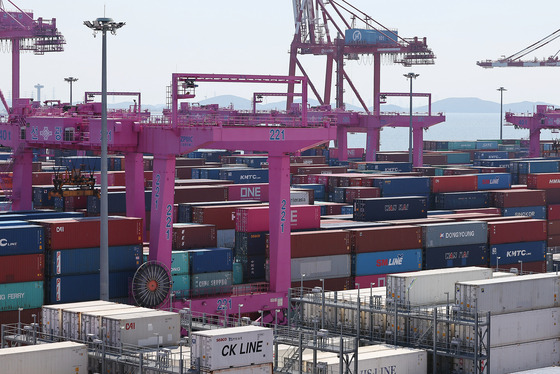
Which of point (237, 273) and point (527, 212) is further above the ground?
point (527, 212)

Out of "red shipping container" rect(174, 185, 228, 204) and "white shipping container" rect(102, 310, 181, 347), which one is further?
"red shipping container" rect(174, 185, 228, 204)

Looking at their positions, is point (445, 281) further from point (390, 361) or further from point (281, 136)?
point (281, 136)

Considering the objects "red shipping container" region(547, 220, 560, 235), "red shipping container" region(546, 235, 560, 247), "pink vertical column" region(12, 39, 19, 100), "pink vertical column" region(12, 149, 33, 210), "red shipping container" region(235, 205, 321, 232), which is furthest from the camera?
"pink vertical column" region(12, 39, 19, 100)

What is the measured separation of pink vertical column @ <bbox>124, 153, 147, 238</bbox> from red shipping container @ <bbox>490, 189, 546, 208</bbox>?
3155 cm

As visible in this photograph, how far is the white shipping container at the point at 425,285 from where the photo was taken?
1720 inches

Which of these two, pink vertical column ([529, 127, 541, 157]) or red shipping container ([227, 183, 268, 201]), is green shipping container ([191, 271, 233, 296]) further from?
pink vertical column ([529, 127, 541, 157])

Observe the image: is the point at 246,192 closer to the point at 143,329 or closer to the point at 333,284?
the point at 333,284

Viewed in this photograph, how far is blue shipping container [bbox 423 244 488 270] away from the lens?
194 ft

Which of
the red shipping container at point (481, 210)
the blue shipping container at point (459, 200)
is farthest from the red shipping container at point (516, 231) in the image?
the blue shipping container at point (459, 200)

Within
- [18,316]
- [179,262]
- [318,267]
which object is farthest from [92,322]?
[318,267]

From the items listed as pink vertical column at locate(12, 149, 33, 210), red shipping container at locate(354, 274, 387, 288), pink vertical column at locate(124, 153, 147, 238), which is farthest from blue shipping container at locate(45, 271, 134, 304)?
pink vertical column at locate(12, 149, 33, 210)

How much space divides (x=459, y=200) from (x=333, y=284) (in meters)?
23.5

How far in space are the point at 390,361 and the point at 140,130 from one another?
19733mm

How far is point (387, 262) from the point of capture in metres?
56.9
